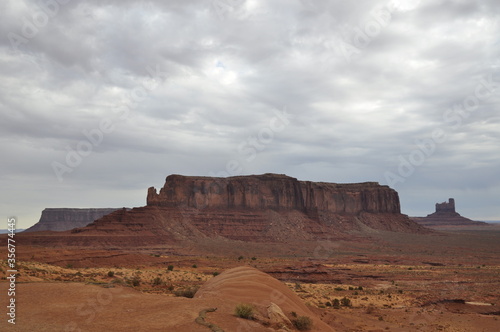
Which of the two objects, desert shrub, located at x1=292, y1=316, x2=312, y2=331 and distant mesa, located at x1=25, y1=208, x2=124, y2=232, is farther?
distant mesa, located at x1=25, y1=208, x2=124, y2=232

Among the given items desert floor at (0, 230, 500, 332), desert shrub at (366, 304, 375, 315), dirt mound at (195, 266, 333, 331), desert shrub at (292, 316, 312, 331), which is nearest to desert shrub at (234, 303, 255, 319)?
desert floor at (0, 230, 500, 332)

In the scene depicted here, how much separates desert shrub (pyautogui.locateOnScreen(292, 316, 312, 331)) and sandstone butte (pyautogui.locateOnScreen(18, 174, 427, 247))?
63290 millimetres

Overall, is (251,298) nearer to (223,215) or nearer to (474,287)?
(474,287)

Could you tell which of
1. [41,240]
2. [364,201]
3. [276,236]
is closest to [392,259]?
[276,236]

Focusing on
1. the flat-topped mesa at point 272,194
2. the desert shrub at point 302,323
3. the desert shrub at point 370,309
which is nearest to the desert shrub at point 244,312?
the desert shrub at point 302,323

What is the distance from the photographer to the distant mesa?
522 feet

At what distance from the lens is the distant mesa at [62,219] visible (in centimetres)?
15912

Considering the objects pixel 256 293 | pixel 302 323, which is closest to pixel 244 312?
pixel 302 323

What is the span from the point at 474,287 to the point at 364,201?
349ft

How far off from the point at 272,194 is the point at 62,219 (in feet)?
320

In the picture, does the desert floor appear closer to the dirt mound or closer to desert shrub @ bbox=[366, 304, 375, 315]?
desert shrub @ bbox=[366, 304, 375, 315]

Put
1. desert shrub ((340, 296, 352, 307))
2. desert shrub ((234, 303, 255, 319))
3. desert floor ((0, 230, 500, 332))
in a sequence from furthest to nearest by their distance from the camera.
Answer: desert shrub ((340, 296, 352, 307))
desert shrub ((234, 303, 255, 319))
desert floor ((0, 230, 500, 332))

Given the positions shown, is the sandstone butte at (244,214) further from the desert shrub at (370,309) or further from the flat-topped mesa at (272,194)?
the desert shrub at (370,309)

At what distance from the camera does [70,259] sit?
4778cm
